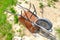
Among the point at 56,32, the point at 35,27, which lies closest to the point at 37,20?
the point at 35,27

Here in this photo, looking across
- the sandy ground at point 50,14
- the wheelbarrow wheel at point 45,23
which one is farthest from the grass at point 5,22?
the wheelbarrow wheel at point 45,23

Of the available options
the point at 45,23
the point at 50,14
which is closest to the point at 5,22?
the point at 45,23

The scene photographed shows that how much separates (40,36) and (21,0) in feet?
7.71

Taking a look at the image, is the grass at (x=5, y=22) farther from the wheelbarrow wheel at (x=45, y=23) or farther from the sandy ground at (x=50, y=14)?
the wheelbarrow wheel at (x=45, y=23)

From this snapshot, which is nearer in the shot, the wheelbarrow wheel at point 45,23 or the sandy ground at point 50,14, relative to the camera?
the wheelbarrow wheel at point 45,23

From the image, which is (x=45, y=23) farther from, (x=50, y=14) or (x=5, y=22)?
(x=5, y=22)

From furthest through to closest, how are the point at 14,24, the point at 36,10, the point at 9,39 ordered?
1. the point at 36,10
2. the point at 14,24
3. the point at 9,39

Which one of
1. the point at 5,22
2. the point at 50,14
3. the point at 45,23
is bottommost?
the point at 5,22

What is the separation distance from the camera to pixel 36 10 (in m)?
9.39

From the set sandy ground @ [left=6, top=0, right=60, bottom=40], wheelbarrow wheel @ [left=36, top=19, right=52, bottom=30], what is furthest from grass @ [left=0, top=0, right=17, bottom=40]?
wheelbarrow wheel @ [left=36, top=19, right=52, bottom=30]

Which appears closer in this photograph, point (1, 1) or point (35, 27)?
point (35, 27)

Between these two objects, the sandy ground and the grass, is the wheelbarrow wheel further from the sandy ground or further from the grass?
the grass

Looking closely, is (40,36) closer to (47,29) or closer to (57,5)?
(47,29)

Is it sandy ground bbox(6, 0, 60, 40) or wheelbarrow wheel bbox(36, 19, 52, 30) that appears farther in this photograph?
sandy ground bbox(6, 0, 60, 40)
